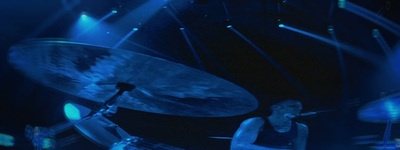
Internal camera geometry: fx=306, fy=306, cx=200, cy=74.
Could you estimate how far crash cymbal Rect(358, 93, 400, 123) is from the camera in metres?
1.70

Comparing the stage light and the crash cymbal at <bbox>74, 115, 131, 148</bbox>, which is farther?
the stage light

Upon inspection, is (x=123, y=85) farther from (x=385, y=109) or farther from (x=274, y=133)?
(x=385, y=109)

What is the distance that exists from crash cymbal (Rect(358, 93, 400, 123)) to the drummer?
49 cm

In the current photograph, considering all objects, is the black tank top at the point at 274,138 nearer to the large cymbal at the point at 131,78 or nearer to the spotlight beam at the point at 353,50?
the large cymbal at the point at 131,78

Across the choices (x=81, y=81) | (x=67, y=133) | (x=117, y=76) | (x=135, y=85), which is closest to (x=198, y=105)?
(x=135, y=85)

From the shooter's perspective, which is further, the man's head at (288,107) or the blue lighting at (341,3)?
the man's head at (288,107)

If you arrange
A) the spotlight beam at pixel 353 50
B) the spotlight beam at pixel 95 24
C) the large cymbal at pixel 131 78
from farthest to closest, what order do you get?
the spotlight beam at pixel 95 24, the spotlight beam at pixel 353 50, the large cymbal at pixel 131 78

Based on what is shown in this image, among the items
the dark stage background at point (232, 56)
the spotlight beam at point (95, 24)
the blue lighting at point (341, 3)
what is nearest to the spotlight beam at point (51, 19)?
Result: the dark stage background at point (232, 56)

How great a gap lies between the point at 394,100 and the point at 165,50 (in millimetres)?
1896

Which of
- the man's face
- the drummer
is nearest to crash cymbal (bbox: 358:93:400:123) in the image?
the drummer

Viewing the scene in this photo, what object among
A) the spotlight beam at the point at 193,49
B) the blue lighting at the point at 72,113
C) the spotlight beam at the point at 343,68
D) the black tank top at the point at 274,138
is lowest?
the black tank top at the point at 274,138

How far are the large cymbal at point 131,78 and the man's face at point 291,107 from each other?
1.07 m

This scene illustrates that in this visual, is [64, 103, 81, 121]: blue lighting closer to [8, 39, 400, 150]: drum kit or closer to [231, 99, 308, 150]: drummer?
[8, 39, 400, 150]: drum kit

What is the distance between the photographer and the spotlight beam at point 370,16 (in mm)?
2519
